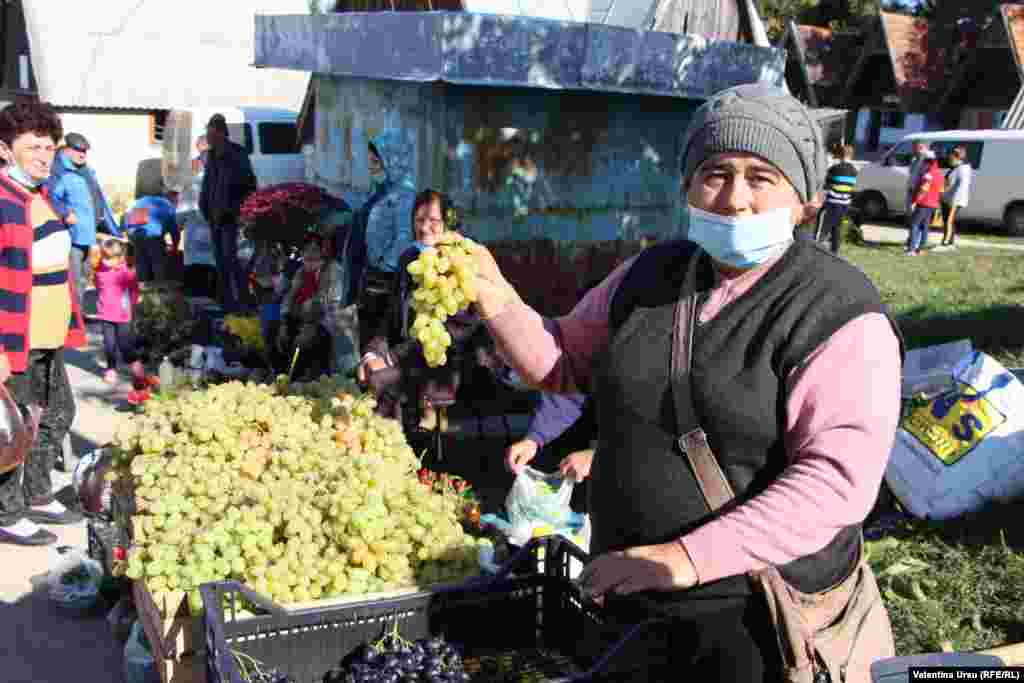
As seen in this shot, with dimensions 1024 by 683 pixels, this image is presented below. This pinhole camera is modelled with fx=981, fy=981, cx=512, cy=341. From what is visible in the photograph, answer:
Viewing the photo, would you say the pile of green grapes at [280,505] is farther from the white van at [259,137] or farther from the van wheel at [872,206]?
the van wheel at [872,206]

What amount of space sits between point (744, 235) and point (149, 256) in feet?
30.8

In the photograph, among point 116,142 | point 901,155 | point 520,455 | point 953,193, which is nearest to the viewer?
point 520,455

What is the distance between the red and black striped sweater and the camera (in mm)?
4402

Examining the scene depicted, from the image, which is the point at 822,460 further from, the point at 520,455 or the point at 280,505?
the point at 520,455

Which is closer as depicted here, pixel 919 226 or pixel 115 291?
pixel 115 291

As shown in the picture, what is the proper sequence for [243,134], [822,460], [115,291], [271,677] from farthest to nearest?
[243,134] → [115,291] → [271,677] → [822,460]

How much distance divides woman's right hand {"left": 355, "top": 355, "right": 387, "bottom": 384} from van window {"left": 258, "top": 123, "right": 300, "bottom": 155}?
858 cm

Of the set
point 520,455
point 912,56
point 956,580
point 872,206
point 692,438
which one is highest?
point 912,56

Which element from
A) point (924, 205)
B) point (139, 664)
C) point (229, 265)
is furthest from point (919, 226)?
point (139, 664)

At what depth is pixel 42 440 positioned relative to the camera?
518cm

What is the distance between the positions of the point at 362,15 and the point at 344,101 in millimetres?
2016

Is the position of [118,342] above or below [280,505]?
below

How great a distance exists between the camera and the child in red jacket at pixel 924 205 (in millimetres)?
14617

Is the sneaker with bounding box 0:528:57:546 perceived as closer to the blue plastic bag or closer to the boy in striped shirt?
the blue plastic bag
